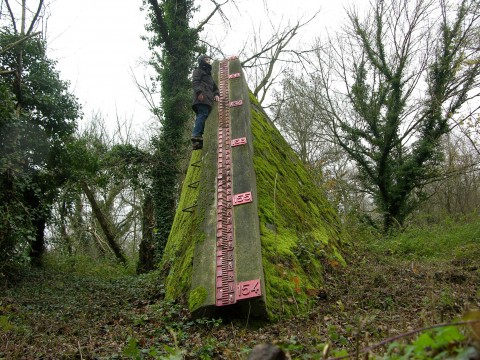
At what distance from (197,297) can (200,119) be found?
4.11 m

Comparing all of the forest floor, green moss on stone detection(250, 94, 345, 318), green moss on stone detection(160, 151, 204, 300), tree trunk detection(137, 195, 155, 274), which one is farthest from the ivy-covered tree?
green moss on stone detection(250, 94, 345, 318)

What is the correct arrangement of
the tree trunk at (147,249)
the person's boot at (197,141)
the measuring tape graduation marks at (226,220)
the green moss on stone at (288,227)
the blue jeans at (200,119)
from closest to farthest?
1. the measuring tape graduation marks at (226,220)
2. the green moss on stone at (288,227)
3. the person's boot at (197,141)
4. the blue jeans at (200,119)
5. the tree trunk at (147,249)

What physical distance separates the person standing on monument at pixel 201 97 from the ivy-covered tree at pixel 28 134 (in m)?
4.00

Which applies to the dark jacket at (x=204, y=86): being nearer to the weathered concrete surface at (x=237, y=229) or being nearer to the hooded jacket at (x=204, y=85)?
the hooded jacket at (x=204, y=85)

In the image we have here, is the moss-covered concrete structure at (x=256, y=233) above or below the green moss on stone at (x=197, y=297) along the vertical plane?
above

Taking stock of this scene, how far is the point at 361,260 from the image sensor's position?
26.4 ft

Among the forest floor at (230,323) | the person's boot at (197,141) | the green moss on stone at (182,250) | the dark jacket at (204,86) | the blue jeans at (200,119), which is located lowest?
the forest floor at (230,323)

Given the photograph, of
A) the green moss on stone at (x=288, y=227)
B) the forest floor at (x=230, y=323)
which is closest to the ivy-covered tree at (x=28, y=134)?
the forest floor at (x=230, y=323)

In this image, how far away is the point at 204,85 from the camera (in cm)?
875

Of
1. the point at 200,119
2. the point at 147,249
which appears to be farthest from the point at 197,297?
the point at 147,249

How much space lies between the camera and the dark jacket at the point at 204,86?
861 cm

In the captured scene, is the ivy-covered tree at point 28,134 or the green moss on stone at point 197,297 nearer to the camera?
the green moss on stone at point 197,297

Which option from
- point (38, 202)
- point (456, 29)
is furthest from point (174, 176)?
point (456, 29)

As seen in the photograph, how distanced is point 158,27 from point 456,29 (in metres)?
10.5
